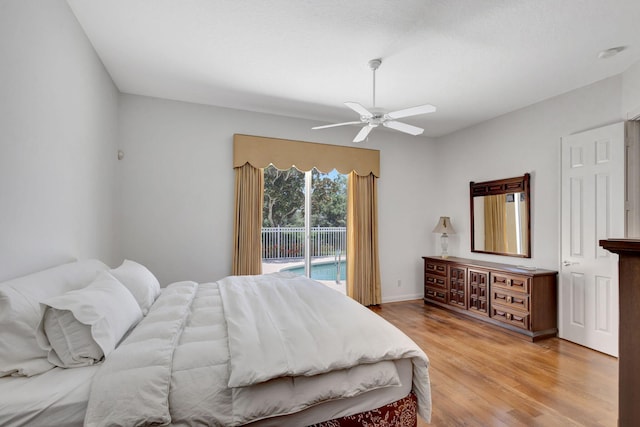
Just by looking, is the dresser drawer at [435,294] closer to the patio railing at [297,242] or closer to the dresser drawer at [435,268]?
the dresser drawer at [435,268]

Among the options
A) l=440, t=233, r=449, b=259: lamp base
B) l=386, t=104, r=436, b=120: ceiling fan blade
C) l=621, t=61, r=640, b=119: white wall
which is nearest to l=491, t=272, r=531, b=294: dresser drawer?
l=440, t=233, r=449, b=259: lamp base

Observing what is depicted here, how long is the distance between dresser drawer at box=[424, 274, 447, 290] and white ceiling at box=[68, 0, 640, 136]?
8.32ft

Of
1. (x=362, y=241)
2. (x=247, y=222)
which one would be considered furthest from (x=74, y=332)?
(x=362, y=241)

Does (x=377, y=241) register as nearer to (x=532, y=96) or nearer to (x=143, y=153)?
(x=532, y=96)

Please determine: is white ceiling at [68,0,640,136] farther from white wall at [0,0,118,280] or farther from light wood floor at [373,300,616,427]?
light wood floor at [373,300,616,427]

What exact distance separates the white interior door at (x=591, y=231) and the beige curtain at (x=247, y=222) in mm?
3628

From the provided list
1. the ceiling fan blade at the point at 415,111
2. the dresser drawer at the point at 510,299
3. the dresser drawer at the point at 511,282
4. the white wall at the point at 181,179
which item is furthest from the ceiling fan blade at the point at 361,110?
the dresser drawer at the point at 510,299

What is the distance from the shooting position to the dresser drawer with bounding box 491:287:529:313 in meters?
3.30

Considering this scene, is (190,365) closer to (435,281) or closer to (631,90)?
(435,281)

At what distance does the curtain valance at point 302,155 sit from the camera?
3908 millimetres

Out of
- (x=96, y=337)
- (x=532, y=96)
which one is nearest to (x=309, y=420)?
(x=96, y=337)

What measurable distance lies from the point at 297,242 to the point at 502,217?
Answer: 2875 millimetres

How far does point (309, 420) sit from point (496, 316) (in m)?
3.19

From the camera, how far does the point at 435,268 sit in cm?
460
